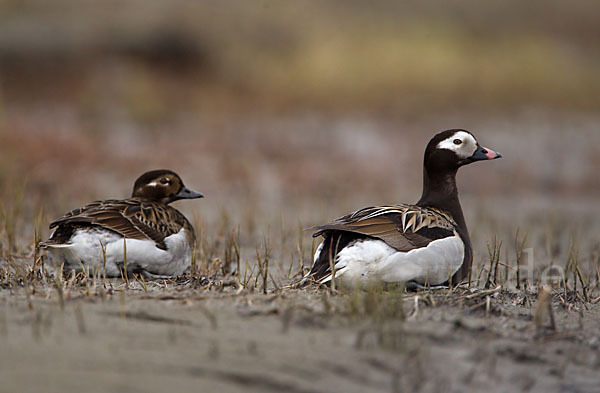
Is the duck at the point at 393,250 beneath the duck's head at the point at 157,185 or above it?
beneath

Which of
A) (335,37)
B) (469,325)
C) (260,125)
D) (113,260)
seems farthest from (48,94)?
(469,325)

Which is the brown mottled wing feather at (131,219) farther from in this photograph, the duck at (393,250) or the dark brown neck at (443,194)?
the dark brown neck at (443,194)

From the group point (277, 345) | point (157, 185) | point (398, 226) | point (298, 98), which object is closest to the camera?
point (277, 345)

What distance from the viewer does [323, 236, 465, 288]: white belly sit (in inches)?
203

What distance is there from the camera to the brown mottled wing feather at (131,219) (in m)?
5.72

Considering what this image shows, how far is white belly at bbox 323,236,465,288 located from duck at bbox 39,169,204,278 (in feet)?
4.84

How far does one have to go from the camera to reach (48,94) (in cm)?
1602

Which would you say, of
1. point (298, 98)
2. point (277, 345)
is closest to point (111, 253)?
point (277, 345)

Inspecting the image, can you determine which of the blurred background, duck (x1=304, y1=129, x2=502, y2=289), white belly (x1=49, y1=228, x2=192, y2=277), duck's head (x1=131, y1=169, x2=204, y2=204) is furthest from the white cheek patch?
the blurred background

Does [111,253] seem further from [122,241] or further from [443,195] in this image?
[443,195]

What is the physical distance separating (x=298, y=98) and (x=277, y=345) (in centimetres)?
1287

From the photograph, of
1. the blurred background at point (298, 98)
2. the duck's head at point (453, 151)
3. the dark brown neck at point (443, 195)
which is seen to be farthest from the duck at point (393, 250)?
the blurred background at point (298, 98)

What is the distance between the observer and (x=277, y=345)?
3602 millimetres

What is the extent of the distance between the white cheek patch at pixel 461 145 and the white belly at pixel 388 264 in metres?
1.04
